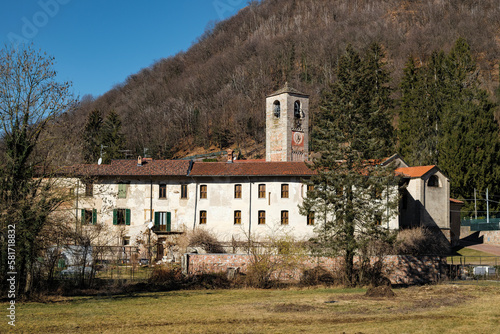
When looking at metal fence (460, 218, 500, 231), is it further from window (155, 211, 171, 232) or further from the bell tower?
window (155, 211, 171, 232)

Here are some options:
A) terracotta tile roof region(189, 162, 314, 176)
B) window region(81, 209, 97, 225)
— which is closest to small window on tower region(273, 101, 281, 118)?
terracotta tile roof region(189, 162, 314, 176)

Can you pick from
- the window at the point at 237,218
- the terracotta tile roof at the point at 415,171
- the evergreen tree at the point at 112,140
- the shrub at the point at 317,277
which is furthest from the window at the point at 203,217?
the evergreen tree at the point at 112,140

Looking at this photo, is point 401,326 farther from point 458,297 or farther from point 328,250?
point 328,250

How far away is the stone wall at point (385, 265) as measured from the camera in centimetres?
2744

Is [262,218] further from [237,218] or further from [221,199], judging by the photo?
[221,199]

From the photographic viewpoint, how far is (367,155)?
27328mm

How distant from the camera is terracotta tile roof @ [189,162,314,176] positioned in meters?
40.3

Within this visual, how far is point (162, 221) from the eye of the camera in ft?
137

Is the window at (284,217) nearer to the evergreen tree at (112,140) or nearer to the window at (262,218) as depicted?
the window at (262,218)

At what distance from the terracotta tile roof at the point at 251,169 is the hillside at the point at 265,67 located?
98.7 ft

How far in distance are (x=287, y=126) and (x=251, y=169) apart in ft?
24.0

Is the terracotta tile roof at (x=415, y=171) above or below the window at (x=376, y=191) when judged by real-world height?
above

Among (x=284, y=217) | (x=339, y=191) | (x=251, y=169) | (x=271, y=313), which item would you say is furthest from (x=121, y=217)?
(x=271, y=313)

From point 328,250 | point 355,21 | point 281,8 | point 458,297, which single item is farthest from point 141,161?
point 281,8
